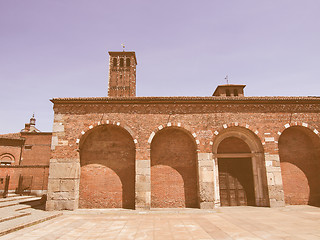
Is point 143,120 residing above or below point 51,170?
above

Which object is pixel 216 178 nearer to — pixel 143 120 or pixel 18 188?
pixel 143 120

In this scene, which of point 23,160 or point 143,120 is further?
point 23,160

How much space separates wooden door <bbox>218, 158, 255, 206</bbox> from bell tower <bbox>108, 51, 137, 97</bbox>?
687 inches

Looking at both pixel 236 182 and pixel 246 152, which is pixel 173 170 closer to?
pixel 236 182

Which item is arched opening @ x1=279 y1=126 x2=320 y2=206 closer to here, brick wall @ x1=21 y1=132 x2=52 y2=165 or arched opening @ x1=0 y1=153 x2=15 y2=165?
brick wall @ x1=21 y1=132 x2=52 y2=165

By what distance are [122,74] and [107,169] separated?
17628 mm

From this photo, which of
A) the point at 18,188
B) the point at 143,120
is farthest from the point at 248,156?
the point at 18,188

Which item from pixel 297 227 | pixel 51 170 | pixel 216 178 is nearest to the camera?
pixel 297 227

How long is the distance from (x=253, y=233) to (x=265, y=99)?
8.09 m

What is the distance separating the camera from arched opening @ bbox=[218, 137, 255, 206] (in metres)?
12.0

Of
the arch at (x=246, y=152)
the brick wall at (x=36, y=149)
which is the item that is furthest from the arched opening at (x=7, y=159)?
Result: the arch at (x=246, y=152)

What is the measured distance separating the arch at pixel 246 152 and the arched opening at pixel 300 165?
1.43 m

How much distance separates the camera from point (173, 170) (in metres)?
12.0

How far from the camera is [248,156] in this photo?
12.4 metres
